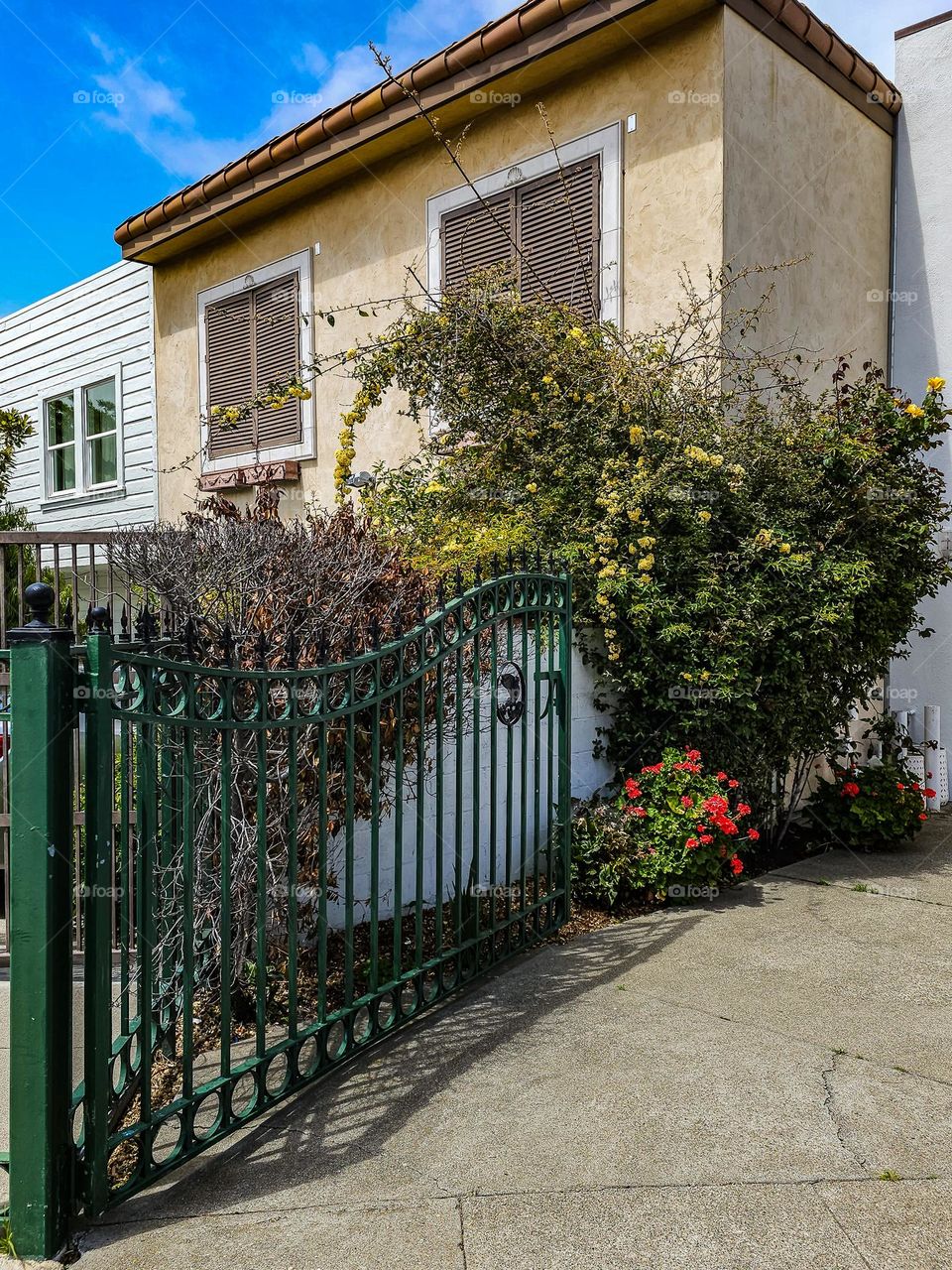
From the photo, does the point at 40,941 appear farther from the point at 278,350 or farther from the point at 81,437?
the point at 81,437

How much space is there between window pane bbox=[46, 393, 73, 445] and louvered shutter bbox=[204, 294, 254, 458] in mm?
3493

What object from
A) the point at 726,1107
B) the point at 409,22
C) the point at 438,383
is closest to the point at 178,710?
the point at 726,1107

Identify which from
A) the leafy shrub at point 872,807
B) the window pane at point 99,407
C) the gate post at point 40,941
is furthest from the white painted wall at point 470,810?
the window pane at point 99,407

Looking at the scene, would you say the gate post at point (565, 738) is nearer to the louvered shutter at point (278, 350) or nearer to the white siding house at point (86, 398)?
the louvered shutter at point (278, 350)

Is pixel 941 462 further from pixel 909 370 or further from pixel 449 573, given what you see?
pixel 449 573

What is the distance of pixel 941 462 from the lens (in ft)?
25.8

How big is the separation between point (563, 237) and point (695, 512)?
2.90 m

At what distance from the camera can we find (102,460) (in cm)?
1236

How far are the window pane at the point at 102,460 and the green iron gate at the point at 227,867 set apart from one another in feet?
28.1

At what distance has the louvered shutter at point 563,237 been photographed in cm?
720

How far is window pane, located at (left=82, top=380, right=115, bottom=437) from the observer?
1216 centimetres

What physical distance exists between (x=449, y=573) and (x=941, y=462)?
4.94 m

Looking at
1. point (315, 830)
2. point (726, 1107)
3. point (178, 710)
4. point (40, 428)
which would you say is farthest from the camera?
point (40, 428)

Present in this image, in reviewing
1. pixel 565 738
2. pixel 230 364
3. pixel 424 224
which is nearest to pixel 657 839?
pixel 565 738
